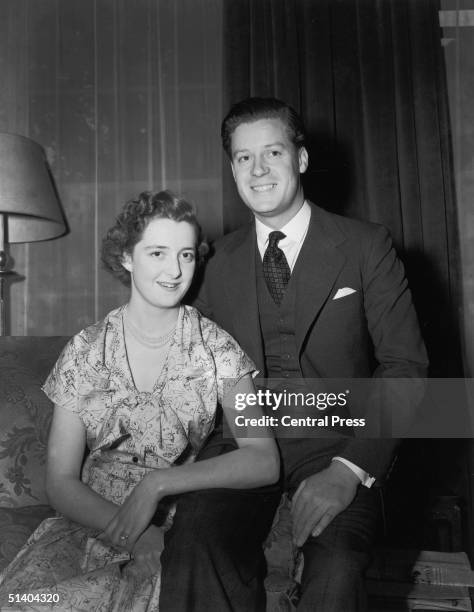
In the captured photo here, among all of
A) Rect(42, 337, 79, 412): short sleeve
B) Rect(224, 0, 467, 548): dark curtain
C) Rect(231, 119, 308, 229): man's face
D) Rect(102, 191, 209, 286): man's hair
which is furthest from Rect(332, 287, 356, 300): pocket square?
Rect(224, 0, 467, 548): dark curtain

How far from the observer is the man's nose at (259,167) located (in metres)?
1.46

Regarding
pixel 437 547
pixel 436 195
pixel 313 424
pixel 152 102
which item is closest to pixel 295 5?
pixel 152 102

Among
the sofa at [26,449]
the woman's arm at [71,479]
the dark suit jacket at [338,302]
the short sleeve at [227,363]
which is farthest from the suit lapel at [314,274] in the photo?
the woman's arm at [71,479]

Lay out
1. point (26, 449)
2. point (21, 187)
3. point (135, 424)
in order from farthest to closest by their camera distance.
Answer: point (21, 187) < point (26, 449) < point (135, 424)

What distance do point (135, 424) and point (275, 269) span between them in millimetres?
537

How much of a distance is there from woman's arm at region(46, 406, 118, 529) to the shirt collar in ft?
2.15

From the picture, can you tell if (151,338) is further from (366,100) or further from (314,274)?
(366,100)

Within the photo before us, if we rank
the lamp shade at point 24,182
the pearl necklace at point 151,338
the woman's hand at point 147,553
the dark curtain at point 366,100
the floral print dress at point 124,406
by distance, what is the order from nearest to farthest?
the woman's hand at point 147,553 → the floral print dress at point 124,406 → the pearl necklace at point 151,338 → the lamp shade at point 24,182 → the dark curtain at point 366,100

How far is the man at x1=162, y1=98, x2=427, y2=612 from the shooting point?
121 cm

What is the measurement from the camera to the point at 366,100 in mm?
2273

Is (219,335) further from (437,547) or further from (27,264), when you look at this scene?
(27,264)

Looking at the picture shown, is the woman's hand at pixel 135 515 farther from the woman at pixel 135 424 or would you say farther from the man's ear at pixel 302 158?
the man's ear at pixel 302 158

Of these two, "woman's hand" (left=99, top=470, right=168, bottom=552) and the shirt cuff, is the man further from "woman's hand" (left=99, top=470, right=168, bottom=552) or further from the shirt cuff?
"woman's hand" (left=99, top=470, right=168, bottom=552)

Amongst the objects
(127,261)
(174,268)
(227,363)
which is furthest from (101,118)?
(227,363)
